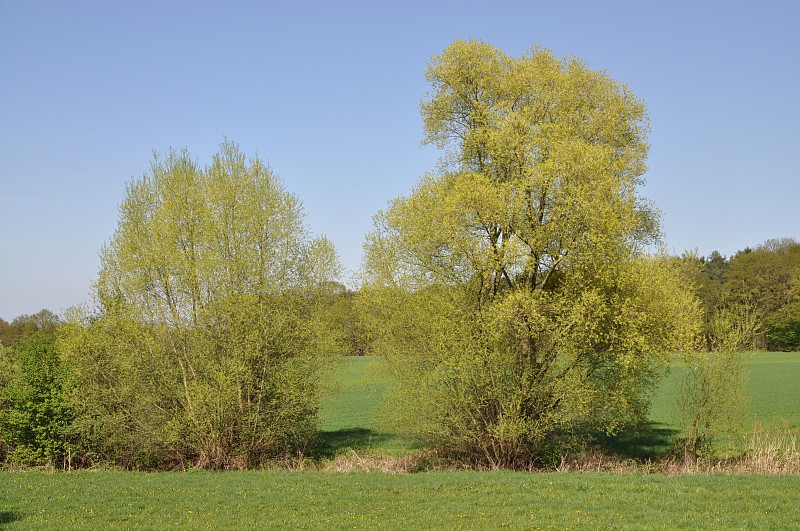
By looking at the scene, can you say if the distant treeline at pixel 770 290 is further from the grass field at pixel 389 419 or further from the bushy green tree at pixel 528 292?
the bushy green tree at pixel 528 292

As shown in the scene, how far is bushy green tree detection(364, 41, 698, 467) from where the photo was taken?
78.5 ft

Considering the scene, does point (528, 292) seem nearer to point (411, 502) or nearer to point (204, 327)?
point (411, 502)

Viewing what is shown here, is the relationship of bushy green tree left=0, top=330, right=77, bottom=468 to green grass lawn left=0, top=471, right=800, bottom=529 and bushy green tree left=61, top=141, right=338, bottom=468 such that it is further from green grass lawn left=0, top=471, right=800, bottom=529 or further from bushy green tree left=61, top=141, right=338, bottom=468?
green grass lawn left=0, top=471, right=800, bottom=529

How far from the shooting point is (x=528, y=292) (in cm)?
2400

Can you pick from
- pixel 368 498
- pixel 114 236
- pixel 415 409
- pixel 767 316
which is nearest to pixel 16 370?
pixel 114 236

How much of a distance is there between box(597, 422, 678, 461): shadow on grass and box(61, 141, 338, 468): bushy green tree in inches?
530

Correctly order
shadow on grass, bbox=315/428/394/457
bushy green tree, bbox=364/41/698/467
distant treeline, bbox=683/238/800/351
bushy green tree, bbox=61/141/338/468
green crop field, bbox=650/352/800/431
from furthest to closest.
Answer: distant treeline, bbox=683/238/800/351
green crop field, bbox=650/352/800/431
shadow on grass, bbox=315/428/394/457
bushy green tree, bbox=61/141/338/468
bushy green tree, bbox=364/41/698/467

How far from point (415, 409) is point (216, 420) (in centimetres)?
807

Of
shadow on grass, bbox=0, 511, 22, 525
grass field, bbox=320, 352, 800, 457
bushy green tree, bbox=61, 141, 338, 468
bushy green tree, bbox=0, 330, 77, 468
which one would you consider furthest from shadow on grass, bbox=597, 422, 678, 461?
bushy green tree, bbox=0, 330, 77, 468

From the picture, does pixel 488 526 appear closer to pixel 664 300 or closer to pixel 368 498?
pixel 368 498

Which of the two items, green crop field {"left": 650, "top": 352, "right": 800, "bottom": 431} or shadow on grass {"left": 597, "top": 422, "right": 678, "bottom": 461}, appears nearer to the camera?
shadow on grass {"left": 597, "top": 422, "right": 678, "bottom": 461}

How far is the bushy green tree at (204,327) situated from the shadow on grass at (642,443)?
530 inches

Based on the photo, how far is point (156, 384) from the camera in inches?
1119

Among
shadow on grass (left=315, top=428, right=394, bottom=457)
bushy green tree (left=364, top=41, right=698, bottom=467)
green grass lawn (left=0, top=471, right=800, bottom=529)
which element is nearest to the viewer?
green grass lawn (left=0, top=471, right=800, bottom=529)
